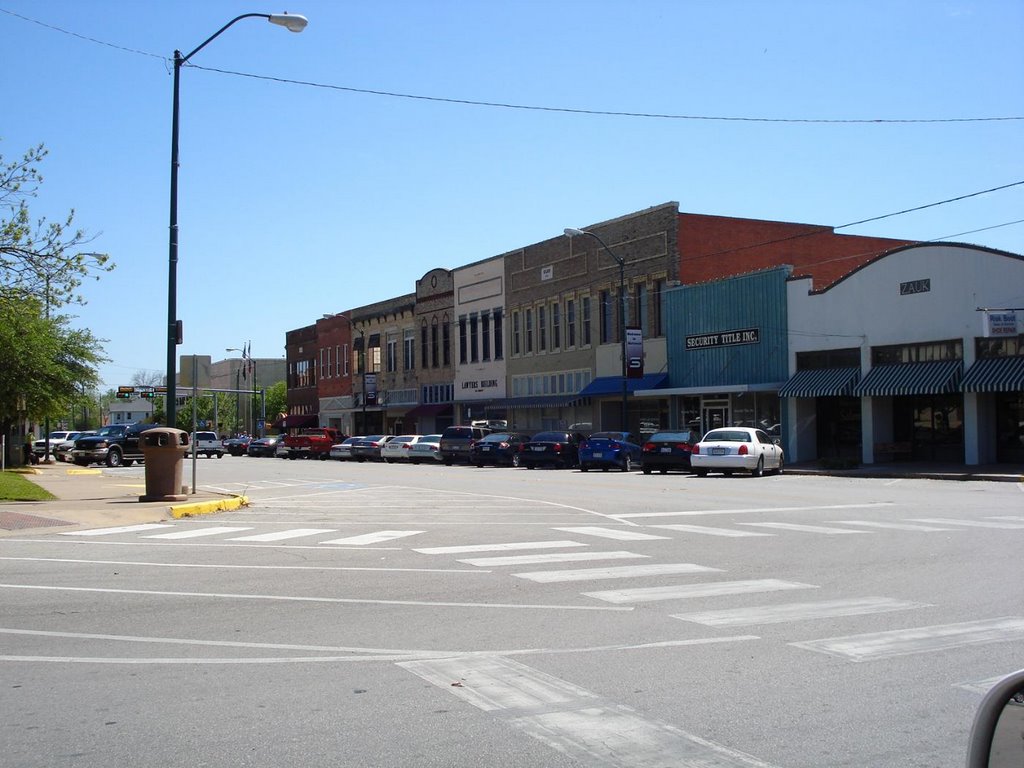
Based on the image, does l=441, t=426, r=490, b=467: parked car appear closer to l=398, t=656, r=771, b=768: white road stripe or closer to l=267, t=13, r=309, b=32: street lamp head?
l=267, t=13, r=309, b=32: street lamp head

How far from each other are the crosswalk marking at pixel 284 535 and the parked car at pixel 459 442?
2983cm

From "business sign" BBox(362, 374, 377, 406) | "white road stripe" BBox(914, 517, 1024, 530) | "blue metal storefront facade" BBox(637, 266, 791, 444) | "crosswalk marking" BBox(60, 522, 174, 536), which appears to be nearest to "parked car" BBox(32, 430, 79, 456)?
"business sign" BBox(362, 374, 377, 406)

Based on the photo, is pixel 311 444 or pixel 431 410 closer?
pixel 311 444

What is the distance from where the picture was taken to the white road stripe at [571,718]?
4.99m

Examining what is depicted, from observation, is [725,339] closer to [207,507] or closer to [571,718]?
[207,507]

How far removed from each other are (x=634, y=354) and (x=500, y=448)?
695 cm

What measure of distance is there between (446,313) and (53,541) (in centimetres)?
5343

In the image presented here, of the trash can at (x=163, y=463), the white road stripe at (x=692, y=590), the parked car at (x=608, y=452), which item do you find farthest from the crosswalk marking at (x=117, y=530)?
the parked car at (x=608, y=452)

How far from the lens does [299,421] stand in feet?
289

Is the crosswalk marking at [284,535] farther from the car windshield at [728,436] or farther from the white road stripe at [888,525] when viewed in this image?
the car windshield at [728,436]

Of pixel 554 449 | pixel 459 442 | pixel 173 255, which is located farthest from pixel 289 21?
pixel 459 442

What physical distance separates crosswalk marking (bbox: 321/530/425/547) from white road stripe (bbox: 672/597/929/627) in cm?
664

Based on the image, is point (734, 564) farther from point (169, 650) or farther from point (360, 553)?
point (169, 650)

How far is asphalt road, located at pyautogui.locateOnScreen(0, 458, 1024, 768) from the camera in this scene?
5.26 metres
